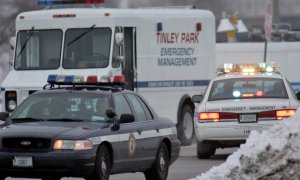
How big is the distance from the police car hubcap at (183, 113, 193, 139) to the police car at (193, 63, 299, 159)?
4.42m

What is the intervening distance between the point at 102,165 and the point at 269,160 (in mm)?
4116

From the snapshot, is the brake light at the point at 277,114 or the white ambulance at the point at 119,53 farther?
the white ambulance at the point at 119,53

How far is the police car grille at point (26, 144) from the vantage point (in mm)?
14656

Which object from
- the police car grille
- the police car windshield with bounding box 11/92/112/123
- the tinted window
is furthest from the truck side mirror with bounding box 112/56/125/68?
the police car grille

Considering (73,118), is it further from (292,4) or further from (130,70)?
(292,4)

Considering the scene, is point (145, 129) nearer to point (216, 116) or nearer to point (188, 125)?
point (216, 116)

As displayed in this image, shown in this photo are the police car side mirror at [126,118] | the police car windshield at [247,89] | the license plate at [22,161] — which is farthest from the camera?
the police car windshield at [247,89]

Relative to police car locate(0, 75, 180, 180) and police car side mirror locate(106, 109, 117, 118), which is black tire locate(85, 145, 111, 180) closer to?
police car locate(0, 75, 180, 180)

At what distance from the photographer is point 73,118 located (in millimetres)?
15484

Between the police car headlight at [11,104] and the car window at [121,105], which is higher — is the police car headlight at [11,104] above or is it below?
below

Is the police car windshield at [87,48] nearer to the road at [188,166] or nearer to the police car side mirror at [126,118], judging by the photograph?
the road at [188,166]

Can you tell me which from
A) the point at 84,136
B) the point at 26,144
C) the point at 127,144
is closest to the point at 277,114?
the point at 127,144

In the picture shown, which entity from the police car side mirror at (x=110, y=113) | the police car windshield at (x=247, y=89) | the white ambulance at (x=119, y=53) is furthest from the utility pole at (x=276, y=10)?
the police car side mirror at (x=110, y=113)

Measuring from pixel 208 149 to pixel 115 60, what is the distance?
313 centimetres
